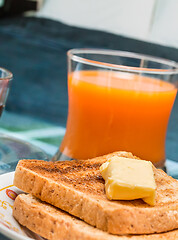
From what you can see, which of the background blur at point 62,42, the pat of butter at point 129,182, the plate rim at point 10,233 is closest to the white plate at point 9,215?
the plate rim at point 10,233

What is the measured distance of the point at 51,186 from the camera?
2.10 feet

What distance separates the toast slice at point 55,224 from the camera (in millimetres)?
561

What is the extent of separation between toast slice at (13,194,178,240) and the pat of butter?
57 mm

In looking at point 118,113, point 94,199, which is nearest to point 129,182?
point 94,199

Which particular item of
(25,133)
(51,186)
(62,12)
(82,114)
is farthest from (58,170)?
(62,12)

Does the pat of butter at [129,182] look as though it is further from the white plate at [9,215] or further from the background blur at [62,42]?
the background blur at [62,42]

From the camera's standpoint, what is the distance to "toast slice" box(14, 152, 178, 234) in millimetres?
573

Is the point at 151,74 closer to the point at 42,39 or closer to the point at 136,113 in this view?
the point at 136,113

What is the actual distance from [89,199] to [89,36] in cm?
157

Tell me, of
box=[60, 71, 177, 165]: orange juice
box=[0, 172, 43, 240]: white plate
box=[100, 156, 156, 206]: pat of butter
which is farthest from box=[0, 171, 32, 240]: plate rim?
box=[60, 71, 177, 165]: orange juice

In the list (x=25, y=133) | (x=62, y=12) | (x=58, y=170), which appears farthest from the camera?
(x=62, y=12)

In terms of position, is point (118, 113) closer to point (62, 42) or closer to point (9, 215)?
point (9, 215)

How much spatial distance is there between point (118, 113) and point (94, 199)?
33 cm

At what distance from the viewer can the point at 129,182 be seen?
60cm
